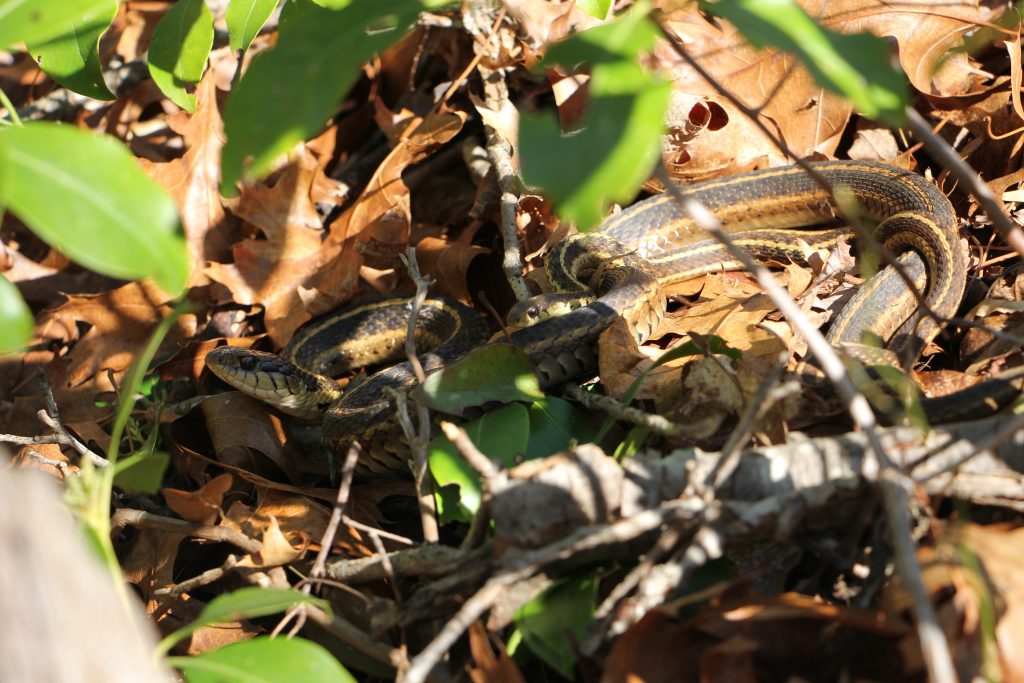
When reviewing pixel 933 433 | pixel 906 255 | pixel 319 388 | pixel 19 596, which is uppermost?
pixel 19 596

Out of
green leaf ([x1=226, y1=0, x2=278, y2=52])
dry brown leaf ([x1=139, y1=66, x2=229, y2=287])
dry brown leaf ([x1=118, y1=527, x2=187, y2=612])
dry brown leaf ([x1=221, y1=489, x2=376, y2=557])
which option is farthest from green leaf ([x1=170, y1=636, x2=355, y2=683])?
dry brown leaf ([x1=139, y1=66, x2=229, y2=287])

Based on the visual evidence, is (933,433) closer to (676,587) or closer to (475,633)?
(676,587)

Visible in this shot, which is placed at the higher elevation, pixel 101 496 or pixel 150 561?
pixel 101 496

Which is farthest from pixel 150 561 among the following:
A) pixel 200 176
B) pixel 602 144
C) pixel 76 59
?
pixel 602 144

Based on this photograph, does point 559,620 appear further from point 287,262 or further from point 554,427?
point 287,262

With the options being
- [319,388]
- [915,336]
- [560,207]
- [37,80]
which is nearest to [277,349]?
[319,388]

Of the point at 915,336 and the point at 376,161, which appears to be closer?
the point at 915,336

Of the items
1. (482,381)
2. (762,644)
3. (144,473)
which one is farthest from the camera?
(482,381)
